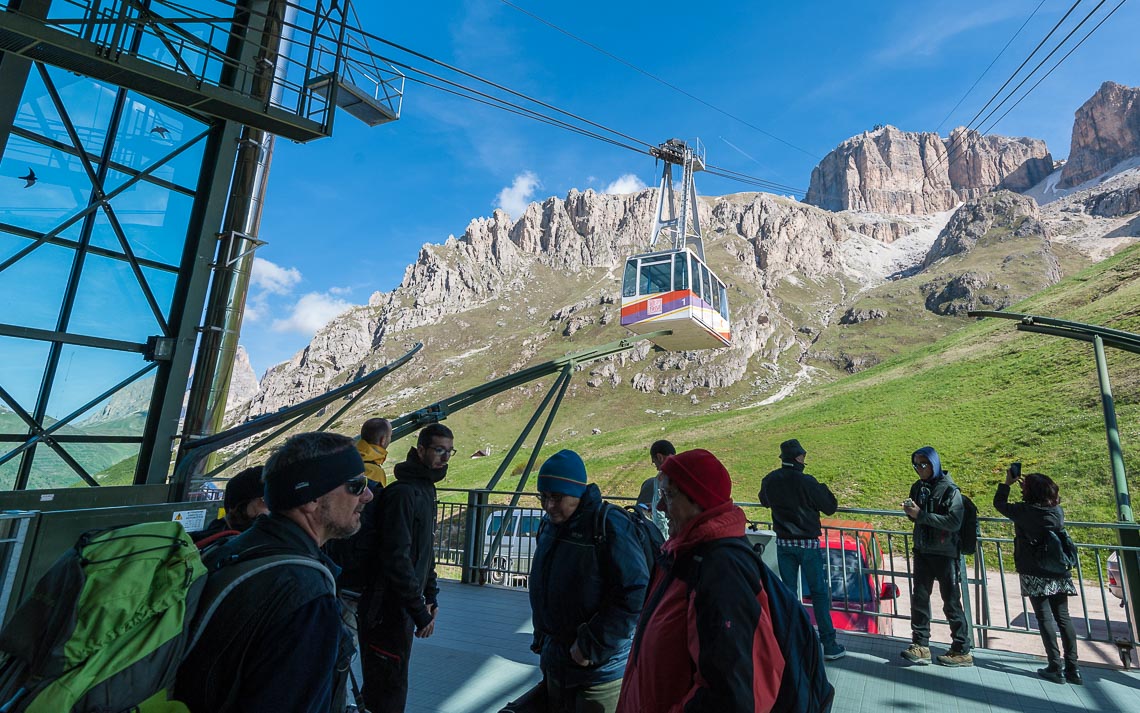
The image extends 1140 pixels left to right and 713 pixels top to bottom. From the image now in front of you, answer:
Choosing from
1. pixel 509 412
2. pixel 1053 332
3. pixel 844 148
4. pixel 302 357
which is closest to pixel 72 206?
pixel 1053 332

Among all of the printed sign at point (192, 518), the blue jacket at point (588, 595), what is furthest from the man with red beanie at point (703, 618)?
the printed sign at point (192, 518)

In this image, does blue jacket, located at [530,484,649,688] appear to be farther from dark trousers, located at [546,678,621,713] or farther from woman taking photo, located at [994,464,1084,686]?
woman taking photo, located at [994,464,1084,686]

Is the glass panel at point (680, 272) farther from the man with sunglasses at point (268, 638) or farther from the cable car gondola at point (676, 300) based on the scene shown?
the man with sunglasses at point (268, 638)

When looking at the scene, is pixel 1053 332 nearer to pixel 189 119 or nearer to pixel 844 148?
pixel 189 119

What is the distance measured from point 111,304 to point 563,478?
8057 mm

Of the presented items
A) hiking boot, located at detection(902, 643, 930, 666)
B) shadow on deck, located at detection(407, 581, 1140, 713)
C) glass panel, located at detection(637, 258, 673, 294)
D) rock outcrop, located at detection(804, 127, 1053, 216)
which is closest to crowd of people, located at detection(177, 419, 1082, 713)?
shadow on deck, located at detection(407, 581, 1140, 713)

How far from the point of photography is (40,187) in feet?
23.4

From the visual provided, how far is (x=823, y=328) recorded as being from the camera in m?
107

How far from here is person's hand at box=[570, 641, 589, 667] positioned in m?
2.64

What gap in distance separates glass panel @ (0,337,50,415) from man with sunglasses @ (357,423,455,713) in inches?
265

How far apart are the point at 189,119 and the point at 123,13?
263 centimetres


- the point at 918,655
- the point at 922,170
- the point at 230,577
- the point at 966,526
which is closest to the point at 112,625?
the point at 230,577

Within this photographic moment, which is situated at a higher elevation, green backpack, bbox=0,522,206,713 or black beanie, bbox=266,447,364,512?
black beanie, bbox=266,447,364,512

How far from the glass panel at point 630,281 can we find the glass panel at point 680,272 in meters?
1.47
